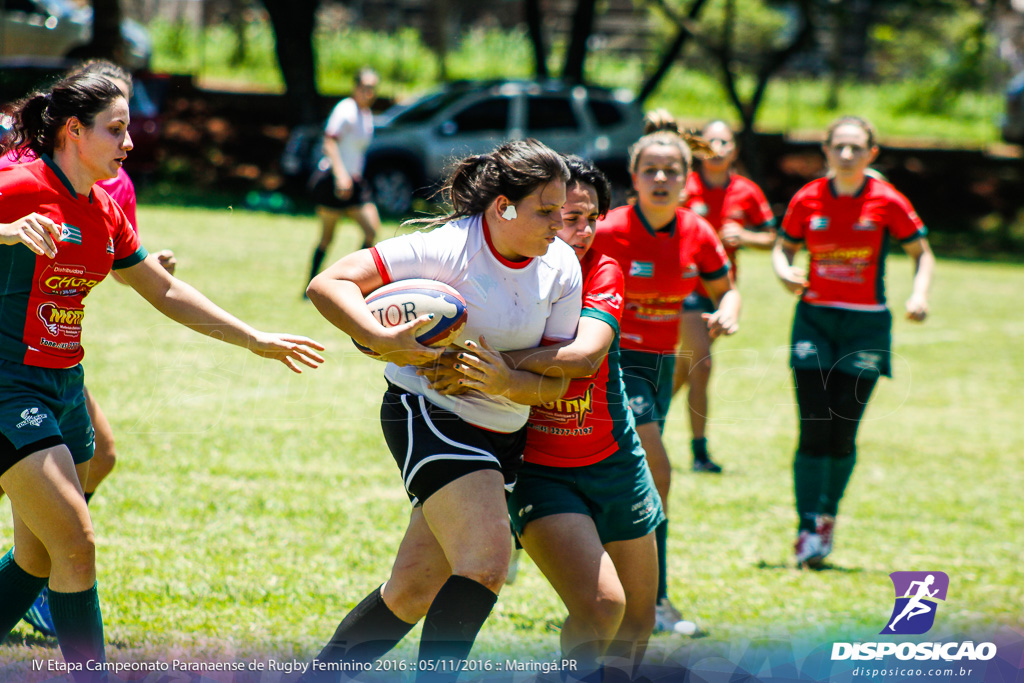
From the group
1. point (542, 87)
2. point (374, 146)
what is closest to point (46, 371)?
point (374, 146)

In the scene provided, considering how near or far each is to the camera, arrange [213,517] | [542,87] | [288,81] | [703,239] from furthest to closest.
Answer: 1. [288,81]
2. [542,87]
3. [213,517]
4. [703,239]

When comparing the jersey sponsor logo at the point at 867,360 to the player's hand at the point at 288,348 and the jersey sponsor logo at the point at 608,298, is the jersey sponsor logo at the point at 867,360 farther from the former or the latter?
the player's hand at the point at 288,348

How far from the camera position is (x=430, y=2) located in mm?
37375

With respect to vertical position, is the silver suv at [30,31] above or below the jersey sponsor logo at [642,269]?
above

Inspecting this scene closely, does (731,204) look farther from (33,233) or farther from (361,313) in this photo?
(33,233)

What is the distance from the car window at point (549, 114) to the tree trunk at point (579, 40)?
3737 mm

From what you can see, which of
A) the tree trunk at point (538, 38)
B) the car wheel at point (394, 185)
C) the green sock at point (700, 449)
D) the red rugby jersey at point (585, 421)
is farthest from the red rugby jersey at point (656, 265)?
the tree trunk at point (538, 38)

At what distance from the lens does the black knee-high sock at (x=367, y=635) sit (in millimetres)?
3072

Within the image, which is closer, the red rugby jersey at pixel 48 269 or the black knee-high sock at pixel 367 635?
the red rugby jersey at pixel 48 269

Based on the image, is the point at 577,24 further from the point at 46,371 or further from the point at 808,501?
the point at 46,371

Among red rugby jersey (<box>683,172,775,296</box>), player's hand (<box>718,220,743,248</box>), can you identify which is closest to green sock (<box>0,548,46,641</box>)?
player's hand (<box>718,220,743,248</box>)

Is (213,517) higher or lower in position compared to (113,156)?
lower

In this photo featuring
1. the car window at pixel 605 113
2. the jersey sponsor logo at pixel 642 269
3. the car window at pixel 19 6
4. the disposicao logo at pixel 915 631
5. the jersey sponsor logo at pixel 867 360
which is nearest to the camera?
the disposicao logo at pixel 915 631

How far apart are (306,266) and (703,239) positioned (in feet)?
29.9
